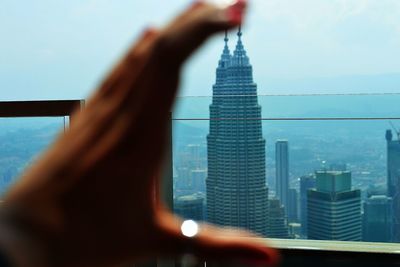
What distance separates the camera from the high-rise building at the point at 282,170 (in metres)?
3.71

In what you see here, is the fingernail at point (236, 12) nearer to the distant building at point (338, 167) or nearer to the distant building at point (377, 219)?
the distant building at point (377, 219)

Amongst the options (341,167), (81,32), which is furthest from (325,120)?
(81,32)

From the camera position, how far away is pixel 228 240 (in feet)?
1.88

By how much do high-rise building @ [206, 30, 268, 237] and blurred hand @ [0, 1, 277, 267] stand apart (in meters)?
2.77

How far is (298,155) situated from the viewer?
12.6ft

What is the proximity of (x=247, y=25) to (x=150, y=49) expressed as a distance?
8 centimetres

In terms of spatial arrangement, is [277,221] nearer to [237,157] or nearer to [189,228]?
[237,157]

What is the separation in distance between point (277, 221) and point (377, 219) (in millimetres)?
519

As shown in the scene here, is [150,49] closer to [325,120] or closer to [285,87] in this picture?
[325,120]

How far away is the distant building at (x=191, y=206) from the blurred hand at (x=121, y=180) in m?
2.42

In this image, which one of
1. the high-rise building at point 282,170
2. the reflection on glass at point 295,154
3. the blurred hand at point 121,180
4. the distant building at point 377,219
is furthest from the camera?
the high-rise building at point 282,170

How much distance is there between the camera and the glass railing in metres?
3.60

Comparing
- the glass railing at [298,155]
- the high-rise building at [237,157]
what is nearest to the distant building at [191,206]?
the high-rise building at [237,157]

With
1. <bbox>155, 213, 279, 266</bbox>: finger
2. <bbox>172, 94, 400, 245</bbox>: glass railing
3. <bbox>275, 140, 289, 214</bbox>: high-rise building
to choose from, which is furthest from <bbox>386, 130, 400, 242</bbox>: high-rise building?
<bbox>155, 213, 279, 266</bbox>: finger
